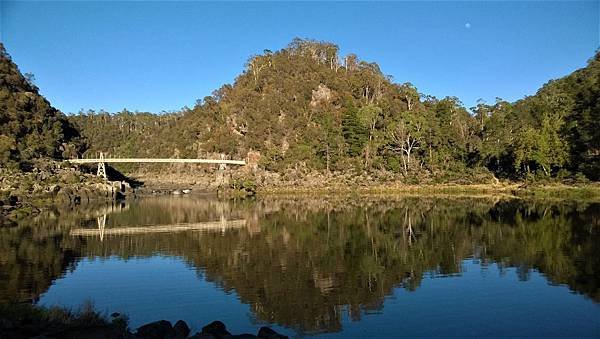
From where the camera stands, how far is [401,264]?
21672mm

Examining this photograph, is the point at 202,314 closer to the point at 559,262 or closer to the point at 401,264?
the point at 401,264

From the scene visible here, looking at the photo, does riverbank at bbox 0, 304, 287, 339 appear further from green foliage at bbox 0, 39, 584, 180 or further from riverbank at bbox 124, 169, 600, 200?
green foliage at bbox 0, 39, 584, 180

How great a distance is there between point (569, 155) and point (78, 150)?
307ft

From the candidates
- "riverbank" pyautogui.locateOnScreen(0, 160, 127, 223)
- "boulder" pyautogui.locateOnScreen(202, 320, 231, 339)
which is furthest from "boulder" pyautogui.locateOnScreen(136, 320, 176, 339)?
"riverbank" pyautogui.locateOnScreen(0, 160, 127, 223)

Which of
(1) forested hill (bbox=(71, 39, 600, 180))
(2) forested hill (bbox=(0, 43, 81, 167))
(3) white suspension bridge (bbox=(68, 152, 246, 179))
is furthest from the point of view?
(3) white suspension bridge (bbox=(68, 152, 246, 179))

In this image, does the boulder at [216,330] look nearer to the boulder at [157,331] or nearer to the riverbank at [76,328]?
the riverbank at [76,328]

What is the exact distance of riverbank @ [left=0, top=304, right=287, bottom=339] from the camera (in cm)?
999

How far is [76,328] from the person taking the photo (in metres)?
10.5

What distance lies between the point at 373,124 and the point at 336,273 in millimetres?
73535

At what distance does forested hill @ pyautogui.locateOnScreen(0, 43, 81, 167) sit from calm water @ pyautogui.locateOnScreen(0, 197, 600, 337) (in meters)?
40.9

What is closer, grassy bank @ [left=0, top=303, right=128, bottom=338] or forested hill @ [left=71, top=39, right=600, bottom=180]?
grassy bank @ [left=0, top=303, right=128, bottom=338]

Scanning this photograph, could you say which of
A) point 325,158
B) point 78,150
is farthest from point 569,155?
point 78,150

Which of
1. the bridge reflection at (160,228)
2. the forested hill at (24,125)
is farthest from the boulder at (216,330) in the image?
the forested hill at (24,125)

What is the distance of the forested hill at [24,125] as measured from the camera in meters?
70.6
